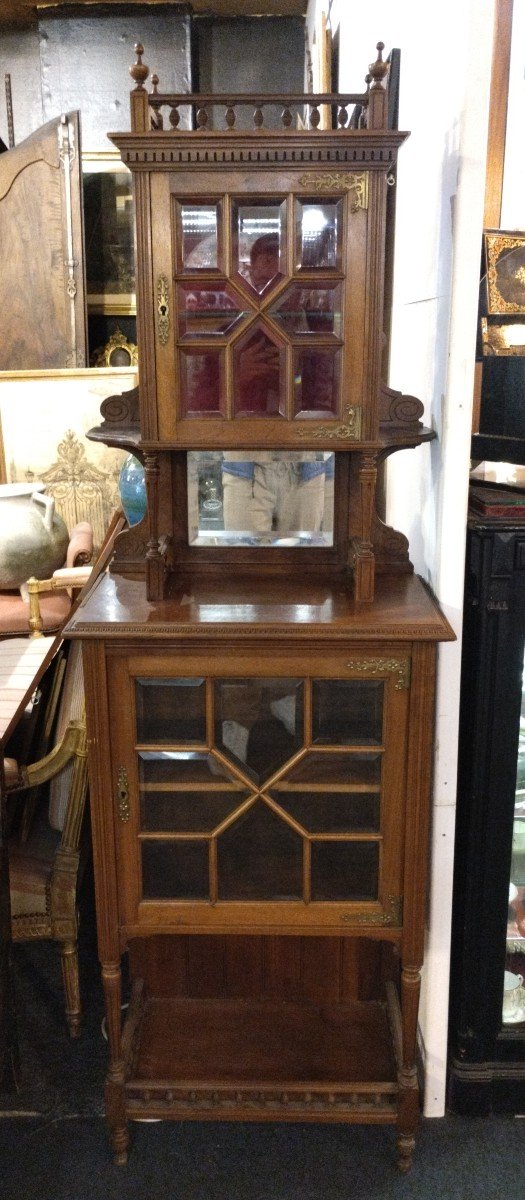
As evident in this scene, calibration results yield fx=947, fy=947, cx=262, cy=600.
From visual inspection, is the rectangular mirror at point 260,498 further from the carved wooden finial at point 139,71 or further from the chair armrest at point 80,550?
the chair armrest at point 80,550

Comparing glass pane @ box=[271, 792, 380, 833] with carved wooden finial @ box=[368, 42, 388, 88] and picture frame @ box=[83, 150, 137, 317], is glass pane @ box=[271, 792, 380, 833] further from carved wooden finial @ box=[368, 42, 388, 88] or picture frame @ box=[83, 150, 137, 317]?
picture frame @ box=[83, 150, 137, 317]

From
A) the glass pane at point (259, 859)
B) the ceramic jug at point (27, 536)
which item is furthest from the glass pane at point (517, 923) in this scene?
the ceramic jug at point (27, 536)

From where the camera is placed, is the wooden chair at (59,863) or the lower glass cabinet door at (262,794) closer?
the lower glass cabinet door at (262,794)

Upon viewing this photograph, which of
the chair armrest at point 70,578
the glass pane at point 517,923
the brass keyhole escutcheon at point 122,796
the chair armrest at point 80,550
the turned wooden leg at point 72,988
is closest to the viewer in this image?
the brass keyhole escutcheon at point 122,796

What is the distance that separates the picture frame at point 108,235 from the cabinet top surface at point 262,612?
3.08m

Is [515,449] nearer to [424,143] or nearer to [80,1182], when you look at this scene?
[424,143]

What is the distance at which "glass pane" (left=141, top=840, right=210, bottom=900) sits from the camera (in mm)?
1841

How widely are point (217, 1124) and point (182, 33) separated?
455cm

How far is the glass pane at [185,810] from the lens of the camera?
181 centimetres

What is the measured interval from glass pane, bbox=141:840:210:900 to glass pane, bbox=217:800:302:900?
0.03 metres

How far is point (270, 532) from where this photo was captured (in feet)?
6.66

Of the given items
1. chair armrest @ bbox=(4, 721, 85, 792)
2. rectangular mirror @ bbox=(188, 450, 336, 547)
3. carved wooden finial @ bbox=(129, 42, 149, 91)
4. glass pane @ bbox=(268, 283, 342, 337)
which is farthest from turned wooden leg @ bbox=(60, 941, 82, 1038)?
carved wooden finial @ bbox=(129, 42, 149, 91)

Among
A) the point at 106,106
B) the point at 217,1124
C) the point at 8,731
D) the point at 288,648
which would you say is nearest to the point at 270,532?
the point at 288,648

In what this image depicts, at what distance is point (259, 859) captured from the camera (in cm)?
185
